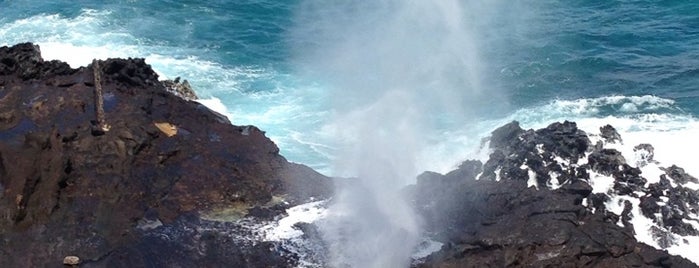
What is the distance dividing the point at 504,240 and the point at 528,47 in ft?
129

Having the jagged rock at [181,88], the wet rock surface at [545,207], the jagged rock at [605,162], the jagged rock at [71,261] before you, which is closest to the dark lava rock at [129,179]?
the jagged rock at [71,261]

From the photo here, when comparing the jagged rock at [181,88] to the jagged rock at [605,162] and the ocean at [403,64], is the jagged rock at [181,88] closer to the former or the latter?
the ocean at [403,64]

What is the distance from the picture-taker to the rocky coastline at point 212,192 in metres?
26.2

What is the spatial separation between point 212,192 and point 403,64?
29.9 meters

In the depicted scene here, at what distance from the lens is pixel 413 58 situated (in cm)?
5872

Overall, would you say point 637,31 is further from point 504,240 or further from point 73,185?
point 73,185

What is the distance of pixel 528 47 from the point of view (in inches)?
2458

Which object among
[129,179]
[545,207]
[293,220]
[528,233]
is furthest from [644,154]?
[129,179]

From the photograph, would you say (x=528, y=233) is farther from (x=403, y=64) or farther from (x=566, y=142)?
(x=403, y=64)

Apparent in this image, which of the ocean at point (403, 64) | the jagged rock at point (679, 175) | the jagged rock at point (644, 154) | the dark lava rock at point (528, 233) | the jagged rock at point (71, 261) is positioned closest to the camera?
the dark lava rock at point (528, 233)

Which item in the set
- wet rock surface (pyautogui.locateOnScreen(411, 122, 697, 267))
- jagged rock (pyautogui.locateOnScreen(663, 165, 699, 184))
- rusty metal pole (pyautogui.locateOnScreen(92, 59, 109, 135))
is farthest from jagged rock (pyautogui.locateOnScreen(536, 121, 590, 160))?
rusty metal pole (pyautogui.locateOnScreen(92, 59, 109, 135))

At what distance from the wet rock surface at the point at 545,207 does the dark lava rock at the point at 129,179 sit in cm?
592

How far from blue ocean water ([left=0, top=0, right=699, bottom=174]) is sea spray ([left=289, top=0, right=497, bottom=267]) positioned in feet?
0.60

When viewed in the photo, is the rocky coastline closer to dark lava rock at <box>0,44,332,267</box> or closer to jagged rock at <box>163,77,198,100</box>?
dark lava rock at <box>0,44,332,267</box>
